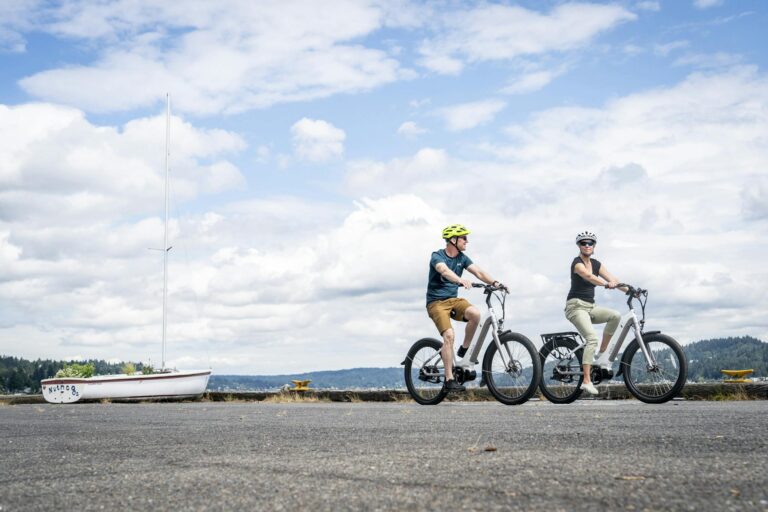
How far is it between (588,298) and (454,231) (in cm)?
197

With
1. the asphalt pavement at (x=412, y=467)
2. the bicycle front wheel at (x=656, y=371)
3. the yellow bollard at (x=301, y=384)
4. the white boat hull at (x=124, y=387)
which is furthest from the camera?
the white boat hull at (x=124, y=387)

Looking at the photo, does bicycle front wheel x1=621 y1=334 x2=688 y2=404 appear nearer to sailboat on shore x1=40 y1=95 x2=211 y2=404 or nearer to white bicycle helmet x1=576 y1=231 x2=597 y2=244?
white bicycle helmet x1=576 y1=231 x2=597 y2=244

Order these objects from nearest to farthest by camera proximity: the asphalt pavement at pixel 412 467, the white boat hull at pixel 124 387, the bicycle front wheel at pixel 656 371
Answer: the asphalt pavement at pixel 412 467
the bicycle front wheel at pixel 656 371
the white boat hull at pixel 124 387

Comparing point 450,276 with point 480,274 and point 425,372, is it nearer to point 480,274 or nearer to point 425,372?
point 480,274

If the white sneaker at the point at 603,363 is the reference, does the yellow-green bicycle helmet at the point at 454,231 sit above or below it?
above

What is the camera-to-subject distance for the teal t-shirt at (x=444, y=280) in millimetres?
10102

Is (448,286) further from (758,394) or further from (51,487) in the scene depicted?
(51,487)

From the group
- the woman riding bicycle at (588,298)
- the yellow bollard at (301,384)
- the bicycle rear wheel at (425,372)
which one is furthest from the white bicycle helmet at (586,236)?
the yellow bollard at (301,384)

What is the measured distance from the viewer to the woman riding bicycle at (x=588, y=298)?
995cm

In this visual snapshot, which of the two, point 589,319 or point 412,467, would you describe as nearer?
point 412,467

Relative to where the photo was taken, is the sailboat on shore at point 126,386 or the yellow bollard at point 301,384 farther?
Result: the sailboat on shore at point 126,386

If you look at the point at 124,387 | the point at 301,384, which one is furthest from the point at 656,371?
the point at 124,387

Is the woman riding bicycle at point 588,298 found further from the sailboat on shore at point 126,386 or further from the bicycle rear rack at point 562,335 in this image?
the sailboat on shore at point 126,386

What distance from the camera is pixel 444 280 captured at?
10.2m
